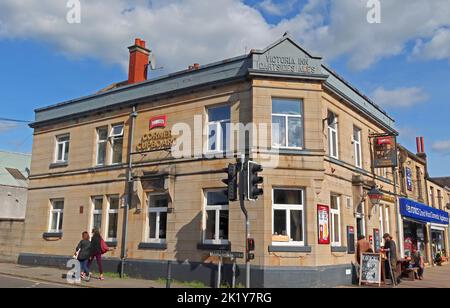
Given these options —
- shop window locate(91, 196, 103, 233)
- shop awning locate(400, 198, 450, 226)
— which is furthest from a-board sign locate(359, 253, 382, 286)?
shop window locate(91, 196, 103, 233)

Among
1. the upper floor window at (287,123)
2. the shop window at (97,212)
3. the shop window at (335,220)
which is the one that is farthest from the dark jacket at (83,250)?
the shop window at (335,220)

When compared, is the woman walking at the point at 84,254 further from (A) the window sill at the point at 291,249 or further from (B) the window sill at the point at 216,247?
(A) the window sill at the point at 291,249

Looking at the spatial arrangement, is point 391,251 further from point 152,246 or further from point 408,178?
point 408,178

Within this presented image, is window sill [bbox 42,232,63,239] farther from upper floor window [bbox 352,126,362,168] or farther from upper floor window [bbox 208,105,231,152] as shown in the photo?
upper floor window [bbox 352,126,362,168]

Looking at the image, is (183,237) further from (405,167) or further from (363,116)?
(405,167)

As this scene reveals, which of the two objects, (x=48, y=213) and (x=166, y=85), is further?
(x=48, y=213)

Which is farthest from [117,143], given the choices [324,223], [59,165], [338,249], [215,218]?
[338,249]

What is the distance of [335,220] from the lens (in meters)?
17.0

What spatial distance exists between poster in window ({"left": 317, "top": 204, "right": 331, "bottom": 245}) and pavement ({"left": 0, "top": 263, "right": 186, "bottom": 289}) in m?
5.12

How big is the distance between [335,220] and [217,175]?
5.09 meters

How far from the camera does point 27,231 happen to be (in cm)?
2155
